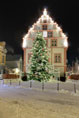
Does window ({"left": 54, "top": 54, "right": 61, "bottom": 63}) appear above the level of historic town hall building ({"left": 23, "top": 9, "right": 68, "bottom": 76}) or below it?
below

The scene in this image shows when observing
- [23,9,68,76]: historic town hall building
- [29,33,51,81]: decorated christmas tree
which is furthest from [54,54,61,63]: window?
[29,33,51,81]: decorated christmas tree

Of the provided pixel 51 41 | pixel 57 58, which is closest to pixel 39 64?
pixel 57 58

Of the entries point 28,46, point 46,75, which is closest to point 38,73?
point 46,75

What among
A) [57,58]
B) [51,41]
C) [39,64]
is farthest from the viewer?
[51,41]

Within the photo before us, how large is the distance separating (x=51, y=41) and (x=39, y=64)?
25.8 ft

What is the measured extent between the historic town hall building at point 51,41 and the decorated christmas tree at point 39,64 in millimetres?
5329

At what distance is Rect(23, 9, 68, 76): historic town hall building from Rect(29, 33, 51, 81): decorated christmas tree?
533cm

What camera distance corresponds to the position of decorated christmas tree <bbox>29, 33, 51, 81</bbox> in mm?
27406

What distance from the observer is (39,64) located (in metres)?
27.5

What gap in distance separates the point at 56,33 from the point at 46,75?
992cm

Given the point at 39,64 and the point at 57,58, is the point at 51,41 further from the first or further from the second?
the point at 39,64

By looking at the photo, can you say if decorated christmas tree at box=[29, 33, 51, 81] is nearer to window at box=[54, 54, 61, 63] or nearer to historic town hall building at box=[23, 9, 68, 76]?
historic town hall building at box=[23, 9, 68, 76]

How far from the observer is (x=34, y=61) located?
1088 inches

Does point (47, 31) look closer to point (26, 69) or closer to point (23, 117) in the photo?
point (26, 69)
